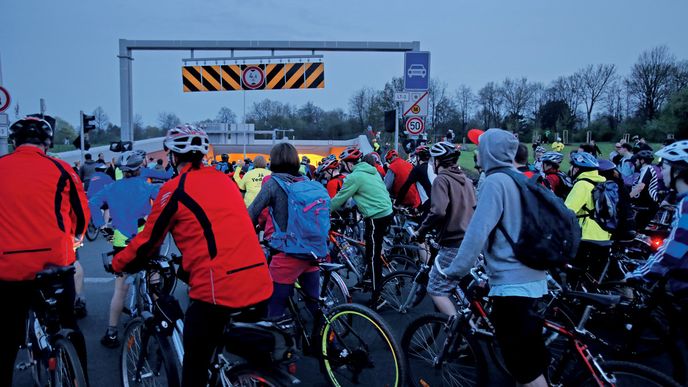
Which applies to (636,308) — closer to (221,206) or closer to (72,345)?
(221,206)

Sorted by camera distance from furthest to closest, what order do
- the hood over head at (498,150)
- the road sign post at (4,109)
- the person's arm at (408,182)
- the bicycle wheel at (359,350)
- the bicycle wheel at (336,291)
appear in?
1. the road sign post at (4,109)
2. the person's arm at (408,182)
3. the bicycle wheel at (336,291)
4. the bicycle wheel at (359,350)
5. the hood over head at (498,150)

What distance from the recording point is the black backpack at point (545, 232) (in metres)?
2.71

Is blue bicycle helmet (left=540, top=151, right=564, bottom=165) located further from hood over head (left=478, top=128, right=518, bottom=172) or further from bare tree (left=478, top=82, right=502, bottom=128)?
bare tree (left=478, top=82, right=502, bottom=128)

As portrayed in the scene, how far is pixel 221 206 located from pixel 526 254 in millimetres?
1660

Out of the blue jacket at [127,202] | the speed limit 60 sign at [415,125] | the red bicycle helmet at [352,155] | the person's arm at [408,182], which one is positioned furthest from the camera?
the speed limit 60 sign at [415,125]

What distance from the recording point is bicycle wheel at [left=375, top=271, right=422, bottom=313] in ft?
18.0

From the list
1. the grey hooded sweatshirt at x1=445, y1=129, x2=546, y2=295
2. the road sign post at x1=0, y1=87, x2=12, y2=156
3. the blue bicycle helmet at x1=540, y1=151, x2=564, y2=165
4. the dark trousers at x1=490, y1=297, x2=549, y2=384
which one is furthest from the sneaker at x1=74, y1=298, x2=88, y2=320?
the road sign post at x1=0, y1=87, x2=12, y2=156

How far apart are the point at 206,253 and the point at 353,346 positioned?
1.44m

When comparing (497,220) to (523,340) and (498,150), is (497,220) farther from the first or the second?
(523,340)

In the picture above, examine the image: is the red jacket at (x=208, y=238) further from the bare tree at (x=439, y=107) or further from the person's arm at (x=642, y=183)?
the bare tree at (x=439, y=107)

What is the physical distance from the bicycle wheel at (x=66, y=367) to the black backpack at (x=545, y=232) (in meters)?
2.62

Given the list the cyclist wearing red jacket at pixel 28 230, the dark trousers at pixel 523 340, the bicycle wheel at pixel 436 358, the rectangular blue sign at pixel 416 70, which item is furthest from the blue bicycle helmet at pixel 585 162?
the rectangular blue sign at pixel 416 70

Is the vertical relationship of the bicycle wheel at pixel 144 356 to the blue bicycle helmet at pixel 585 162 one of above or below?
below

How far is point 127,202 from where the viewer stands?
5.24 metres
